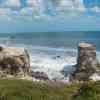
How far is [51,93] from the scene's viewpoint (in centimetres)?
1744

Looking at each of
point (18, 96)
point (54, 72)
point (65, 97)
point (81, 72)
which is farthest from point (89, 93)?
point (54, 72)

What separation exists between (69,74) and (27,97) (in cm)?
3465

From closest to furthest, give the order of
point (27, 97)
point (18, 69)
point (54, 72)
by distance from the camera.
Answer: point (27, 97), point (18, 69), point (54, 72)

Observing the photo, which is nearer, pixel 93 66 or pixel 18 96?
pixel 18 96

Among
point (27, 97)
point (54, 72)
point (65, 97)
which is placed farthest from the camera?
point (54, 72)

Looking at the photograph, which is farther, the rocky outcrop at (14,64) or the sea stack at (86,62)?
the sea stack at (86,62)

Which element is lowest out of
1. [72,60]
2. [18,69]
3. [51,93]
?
[72,60]

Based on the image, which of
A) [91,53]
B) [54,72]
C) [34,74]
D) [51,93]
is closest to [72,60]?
[54,72]

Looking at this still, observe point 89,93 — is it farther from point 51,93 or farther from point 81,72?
point 81,72

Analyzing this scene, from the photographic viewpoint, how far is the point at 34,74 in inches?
1710

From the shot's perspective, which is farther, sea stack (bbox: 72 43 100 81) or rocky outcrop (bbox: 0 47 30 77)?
sea stack (bbox: 72 43 100 81)

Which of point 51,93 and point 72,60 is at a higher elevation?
point 51,93

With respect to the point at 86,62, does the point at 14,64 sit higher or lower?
higher

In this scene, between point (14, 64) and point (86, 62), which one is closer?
point (14, 64)
